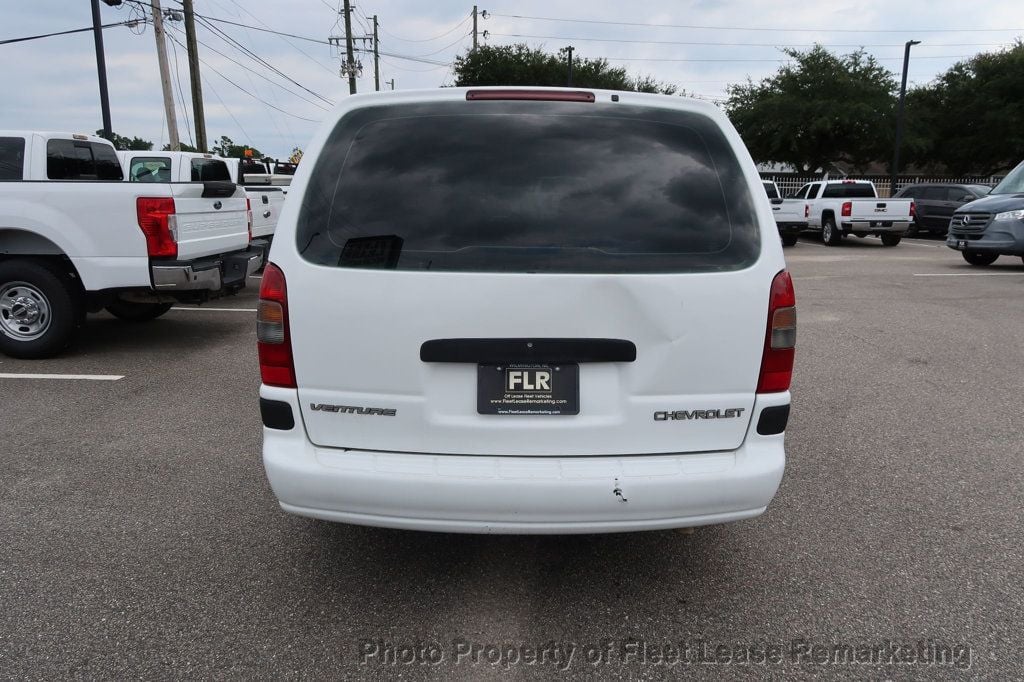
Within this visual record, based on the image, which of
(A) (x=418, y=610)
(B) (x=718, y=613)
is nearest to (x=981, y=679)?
(B) (x=718, y=613)

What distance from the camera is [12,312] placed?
701 centimetres

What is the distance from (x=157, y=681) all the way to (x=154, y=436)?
2704 millimetres

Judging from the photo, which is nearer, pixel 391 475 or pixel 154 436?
pixel 391 475

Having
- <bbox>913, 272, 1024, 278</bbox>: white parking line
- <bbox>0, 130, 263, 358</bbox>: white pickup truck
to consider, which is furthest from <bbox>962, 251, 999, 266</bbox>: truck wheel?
<bbox>0, 130, 263, 358</bbox>: white pickup truck

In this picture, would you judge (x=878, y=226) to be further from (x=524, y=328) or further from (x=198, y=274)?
(x=524, y=328)

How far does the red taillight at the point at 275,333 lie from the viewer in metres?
2.71

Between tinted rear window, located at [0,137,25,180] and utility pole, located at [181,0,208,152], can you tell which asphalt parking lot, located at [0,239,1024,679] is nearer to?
tinted rear window, located at [0,137,25,180]

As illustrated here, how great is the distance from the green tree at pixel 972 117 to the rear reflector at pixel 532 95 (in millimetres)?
41759

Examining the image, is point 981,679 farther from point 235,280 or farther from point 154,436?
point 235,280

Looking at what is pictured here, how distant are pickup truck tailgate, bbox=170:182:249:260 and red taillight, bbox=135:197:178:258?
58 millimetres

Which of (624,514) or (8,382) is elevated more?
(624,514)

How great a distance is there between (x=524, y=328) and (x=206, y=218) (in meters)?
5.59

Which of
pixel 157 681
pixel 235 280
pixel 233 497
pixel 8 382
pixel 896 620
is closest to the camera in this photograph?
pixel 157 681

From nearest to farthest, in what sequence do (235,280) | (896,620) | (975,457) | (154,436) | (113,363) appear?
(896,620)
(975,457)
(154,436)
(113,363)
(235,280)
